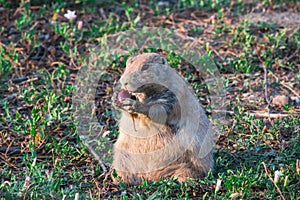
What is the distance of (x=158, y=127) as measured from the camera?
14.5 ft

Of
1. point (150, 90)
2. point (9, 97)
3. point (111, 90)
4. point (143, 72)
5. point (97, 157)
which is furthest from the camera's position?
point (111, 90)

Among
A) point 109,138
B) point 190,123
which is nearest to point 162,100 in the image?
point 190,123

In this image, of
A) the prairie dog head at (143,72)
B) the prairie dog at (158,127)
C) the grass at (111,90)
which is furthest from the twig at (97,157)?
the prairie dog head at (143,72)

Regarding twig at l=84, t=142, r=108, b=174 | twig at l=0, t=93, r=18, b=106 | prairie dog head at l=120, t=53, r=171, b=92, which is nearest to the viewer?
prairie dog head at l=120, t=53, r=171, b=92

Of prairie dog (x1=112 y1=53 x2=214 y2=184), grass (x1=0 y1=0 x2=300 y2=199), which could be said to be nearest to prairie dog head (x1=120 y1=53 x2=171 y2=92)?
prairie dog (x1=112 y1=53 x2=214 y2=184)

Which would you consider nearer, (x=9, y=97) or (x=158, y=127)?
(x=158, y=127)

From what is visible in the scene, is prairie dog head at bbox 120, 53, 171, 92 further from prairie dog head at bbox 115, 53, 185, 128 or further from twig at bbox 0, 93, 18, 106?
twig at bbox 0, 93, 18, 106

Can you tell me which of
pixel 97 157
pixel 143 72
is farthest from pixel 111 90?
pixel 143 72

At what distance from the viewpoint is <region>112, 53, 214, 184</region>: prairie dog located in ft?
14.0

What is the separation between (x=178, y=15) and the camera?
7387 mm

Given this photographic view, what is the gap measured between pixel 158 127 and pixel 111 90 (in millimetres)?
1696

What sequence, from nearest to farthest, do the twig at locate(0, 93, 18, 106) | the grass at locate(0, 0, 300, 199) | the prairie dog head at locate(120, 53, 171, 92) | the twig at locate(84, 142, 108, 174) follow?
1. the prairie dog head at locate(120, 53, 171, 92)
2. the grass at locate(0, 0, 300, 199)
3. the twig at locate(84, 142, 108, 174)
4. the twig at locate(0, 93, 18, 106)

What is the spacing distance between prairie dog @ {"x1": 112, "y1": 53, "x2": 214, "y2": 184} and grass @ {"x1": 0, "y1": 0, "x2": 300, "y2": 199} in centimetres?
12

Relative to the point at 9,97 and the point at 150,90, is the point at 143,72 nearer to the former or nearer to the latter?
the point at 150,90
